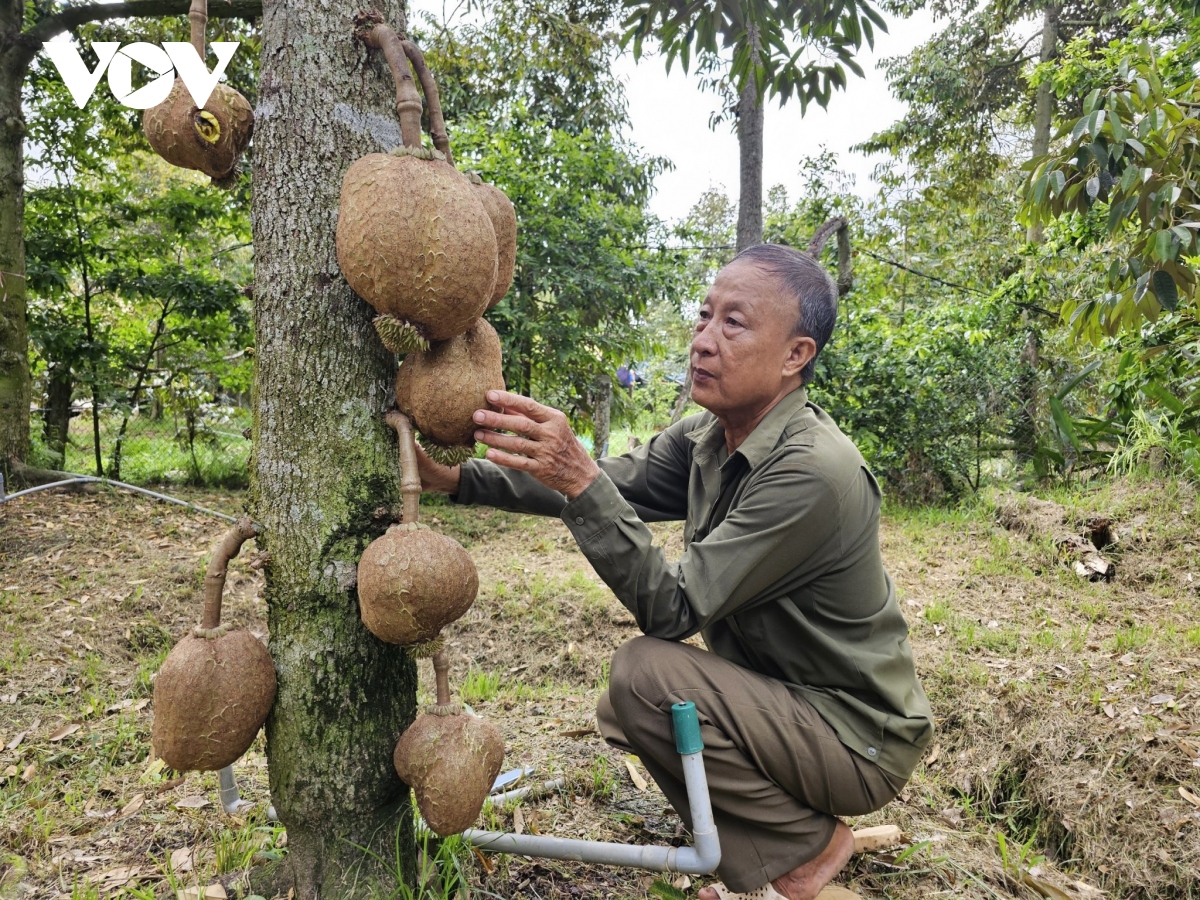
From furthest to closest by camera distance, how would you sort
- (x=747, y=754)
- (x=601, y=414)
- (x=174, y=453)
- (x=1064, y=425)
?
(x=601, y=414) → (x=174, y=453) → (x=1064, y=425) → (x=747, y=754)

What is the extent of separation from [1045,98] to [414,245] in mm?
12371

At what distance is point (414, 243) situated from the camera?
130 cm

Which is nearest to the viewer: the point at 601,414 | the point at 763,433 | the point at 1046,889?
the point at 763,433

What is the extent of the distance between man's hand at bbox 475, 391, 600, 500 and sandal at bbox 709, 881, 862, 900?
1042 millimetres

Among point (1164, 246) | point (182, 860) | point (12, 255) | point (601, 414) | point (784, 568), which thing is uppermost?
point (1164, 246)

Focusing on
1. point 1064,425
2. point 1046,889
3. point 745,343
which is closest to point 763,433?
point 745,343

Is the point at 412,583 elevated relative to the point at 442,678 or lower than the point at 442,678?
elevated

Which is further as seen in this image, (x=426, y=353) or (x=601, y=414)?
(x=601, y=414)

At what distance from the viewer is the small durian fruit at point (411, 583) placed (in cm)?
130

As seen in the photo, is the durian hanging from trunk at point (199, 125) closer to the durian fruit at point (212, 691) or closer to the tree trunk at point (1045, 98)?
the durian fruit at point (212, 691)

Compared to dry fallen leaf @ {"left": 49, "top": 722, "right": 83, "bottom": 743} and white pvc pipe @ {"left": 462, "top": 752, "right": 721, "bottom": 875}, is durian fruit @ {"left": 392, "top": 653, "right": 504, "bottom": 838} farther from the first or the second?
dry fallen leaf @ {"left": 49, "top": 722, "right": 83, "bottom": 743}

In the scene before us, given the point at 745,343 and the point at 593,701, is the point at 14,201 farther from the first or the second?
the point at 745,343

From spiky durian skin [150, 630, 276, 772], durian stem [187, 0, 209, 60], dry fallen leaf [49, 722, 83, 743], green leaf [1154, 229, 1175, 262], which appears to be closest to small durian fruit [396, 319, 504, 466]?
spiky durian skin [150, 630, 276, 772]

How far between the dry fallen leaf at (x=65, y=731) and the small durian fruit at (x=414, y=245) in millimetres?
2334
